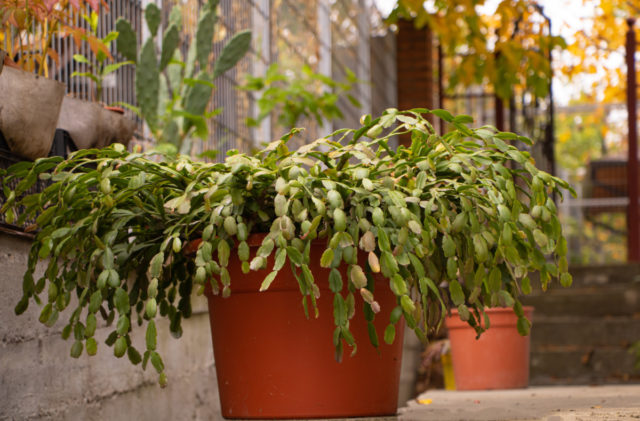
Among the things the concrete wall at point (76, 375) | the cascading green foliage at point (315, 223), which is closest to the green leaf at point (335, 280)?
the cascading green foliage at point (315, 223)

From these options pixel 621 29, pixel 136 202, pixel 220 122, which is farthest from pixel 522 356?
pixel 621 29

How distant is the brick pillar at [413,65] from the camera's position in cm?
645

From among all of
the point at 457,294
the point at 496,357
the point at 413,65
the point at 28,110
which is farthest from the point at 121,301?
the point at 413,65

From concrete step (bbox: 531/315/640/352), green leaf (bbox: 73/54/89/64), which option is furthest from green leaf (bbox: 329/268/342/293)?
concrete step (bbox: 531/315/640/352)

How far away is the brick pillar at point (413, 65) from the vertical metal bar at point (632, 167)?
5.96 feet

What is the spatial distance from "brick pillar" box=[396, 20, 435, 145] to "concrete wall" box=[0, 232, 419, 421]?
13.7ft

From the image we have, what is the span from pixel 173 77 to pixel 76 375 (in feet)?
4.38

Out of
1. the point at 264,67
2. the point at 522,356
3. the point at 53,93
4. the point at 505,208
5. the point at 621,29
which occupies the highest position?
the point at 621,29

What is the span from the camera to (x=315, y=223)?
1303mm

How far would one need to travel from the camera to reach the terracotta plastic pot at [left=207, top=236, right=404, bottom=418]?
149 centimetres

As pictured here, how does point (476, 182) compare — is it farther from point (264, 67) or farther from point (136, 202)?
point (264, 67)

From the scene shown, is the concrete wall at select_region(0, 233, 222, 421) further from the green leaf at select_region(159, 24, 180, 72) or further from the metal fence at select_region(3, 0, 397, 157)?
the green leaf at select_region(159, 24, 180, 72)

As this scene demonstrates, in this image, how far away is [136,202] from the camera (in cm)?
149

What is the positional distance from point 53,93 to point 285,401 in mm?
792
